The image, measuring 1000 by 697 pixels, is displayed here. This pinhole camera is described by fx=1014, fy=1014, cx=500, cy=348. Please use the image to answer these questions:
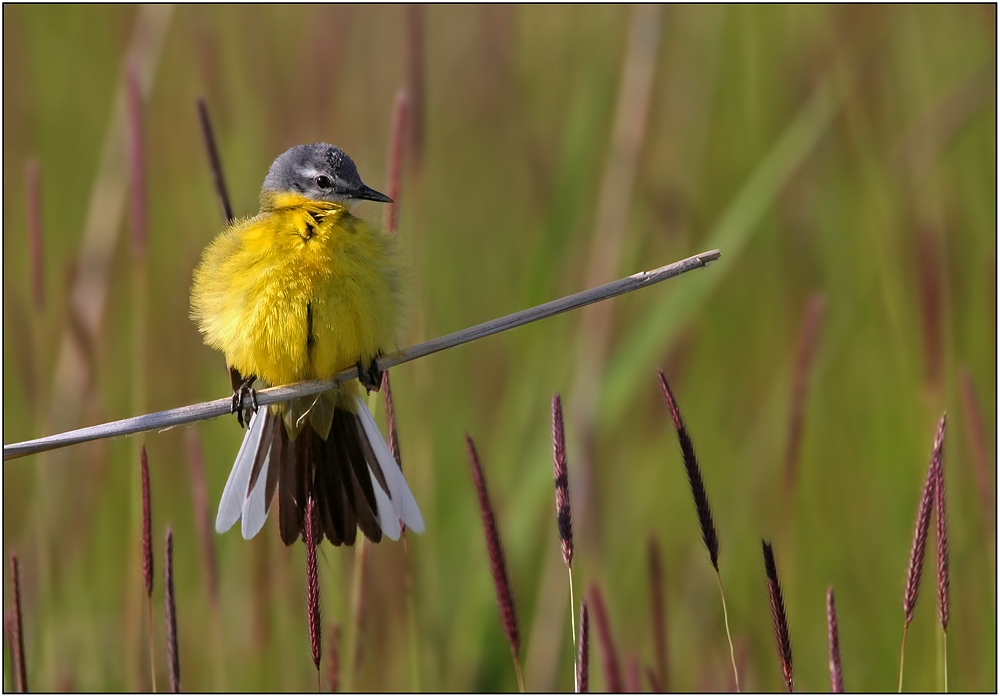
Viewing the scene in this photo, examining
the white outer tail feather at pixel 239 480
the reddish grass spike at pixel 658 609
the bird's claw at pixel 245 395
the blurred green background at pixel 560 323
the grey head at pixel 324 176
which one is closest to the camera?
the reddish grass spike at pixel 658 609

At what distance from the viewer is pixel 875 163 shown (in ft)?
12.1

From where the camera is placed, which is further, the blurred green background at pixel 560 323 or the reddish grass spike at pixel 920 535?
the blurred green background at pixel 560 323

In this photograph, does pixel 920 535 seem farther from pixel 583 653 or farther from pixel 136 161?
pixel 136 161

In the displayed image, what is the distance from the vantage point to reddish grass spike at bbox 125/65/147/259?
8.61ft

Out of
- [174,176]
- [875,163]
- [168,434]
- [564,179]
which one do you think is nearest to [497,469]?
[564,179]

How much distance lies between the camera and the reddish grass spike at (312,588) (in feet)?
5.13

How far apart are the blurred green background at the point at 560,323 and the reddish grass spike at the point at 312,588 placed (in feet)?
2.60

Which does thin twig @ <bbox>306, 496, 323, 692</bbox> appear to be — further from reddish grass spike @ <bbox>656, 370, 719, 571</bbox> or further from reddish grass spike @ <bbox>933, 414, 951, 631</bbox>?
reddish grass spike @ <bbox>933, 414, 951, 631</bbox>

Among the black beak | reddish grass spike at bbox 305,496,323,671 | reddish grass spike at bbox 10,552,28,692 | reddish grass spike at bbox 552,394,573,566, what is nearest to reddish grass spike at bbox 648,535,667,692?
reddish grass spike at bbox 552,394,573,566

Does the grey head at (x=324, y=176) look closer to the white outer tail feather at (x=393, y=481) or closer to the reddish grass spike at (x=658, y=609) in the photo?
the white outer tail feather at (x=393, y=481)

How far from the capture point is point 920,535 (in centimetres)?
164

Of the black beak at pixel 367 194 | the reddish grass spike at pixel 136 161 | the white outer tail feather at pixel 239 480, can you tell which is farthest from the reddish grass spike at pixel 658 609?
the reddish grass spike at pixel 136 161

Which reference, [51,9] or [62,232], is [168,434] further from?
[51,9]

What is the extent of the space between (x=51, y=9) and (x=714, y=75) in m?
2.92
